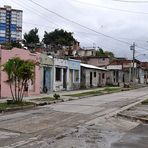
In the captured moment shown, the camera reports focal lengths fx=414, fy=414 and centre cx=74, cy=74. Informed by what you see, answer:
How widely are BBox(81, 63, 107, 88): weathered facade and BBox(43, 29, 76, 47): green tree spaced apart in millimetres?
19378

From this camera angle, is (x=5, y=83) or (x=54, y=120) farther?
(x=5, y=83)

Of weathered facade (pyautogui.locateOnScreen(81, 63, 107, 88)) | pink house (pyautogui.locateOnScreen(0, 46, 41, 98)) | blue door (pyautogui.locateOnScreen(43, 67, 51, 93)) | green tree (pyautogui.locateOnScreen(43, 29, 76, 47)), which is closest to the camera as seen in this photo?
pink house (pyautogui.locateOnScreen(0, 46, 41, 98))

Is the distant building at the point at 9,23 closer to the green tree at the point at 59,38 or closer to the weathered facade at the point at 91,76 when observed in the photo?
the weathered facade at the point at 91,76

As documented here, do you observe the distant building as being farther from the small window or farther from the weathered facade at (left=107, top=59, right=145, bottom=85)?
the weathered facade at (left=107, top=59, right=145, bottom=85)

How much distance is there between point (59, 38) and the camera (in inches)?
3460

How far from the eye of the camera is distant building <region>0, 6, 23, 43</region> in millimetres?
32809

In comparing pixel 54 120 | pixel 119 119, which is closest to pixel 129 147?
pixel 54 120

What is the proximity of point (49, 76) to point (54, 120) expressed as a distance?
1012 inches

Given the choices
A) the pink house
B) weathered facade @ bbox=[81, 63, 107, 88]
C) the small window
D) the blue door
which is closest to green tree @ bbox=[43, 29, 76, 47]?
weathered facade @ bbox=[81, 63, 107, 88]

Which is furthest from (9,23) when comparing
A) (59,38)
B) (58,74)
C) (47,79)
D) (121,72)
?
(121,72)

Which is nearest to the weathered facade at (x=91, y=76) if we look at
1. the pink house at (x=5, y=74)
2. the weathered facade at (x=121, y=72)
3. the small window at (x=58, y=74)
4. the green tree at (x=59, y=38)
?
the weathered facade at (x=121, y=72)

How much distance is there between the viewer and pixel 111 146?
11.0m

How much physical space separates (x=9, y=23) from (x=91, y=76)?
2903 centimetres

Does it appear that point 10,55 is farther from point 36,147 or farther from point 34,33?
point 34,33
